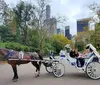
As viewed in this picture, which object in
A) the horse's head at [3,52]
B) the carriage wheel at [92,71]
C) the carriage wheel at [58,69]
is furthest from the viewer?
the carriage wheel at [58,69]

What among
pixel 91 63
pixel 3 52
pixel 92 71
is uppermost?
pixel 3 52

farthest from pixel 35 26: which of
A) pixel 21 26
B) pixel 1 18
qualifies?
pixel 1 18

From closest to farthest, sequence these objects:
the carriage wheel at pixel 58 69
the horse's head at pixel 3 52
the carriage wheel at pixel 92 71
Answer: the horse's head at pixel 3 52, the carriage wheel at pixel 92 71, the carriage wheel at pixel 58 69

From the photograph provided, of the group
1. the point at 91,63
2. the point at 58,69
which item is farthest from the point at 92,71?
the point at 58,69

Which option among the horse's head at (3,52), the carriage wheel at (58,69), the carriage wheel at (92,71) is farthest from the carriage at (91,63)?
the horse's head at (3,52)

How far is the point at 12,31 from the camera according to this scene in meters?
45.4

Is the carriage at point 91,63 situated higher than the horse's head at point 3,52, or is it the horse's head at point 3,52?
the horse's head at point 3,52

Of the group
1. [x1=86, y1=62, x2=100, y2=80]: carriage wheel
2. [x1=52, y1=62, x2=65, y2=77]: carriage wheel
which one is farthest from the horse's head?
[x1=86, y1=62, x2=100, y2=80]: carriage wheel

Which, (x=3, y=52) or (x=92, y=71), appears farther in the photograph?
(x=92, y=71)

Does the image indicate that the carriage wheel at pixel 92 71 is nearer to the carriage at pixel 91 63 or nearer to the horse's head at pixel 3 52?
the carriage at pixel 91 63

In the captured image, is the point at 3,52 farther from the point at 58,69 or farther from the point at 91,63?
the point at 91,63

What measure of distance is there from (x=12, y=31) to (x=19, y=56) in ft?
120

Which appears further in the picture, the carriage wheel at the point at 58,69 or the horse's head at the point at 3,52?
the carriage wheel at the point at 58,69

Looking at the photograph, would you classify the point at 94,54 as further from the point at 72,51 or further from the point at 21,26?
the point at 21,26
